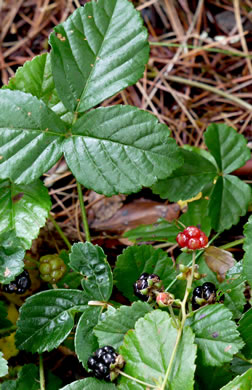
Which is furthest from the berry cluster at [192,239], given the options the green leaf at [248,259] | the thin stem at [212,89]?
the thin stem at [212,89]

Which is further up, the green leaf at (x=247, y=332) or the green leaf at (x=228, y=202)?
the green leaf at (x=228, y=202)

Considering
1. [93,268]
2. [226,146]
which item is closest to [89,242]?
[93,268]

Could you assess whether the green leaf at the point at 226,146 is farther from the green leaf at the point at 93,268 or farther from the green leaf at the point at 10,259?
the green leaf at the point at 10,259

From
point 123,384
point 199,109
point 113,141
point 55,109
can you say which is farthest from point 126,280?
point 199,109

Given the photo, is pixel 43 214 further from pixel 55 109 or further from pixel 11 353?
pixel 11 353

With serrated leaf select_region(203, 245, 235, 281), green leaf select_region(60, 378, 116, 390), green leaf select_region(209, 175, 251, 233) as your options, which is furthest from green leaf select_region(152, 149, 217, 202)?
green leaf select_region(60, 378, 116, 390)

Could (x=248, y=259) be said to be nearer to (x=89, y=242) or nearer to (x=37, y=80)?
(x=89, y=242)
